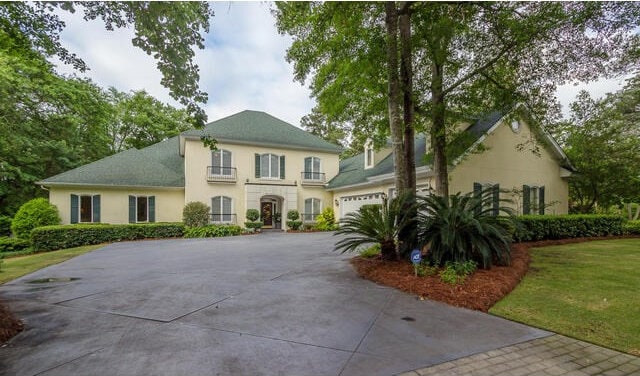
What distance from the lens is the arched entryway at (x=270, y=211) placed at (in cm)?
2168

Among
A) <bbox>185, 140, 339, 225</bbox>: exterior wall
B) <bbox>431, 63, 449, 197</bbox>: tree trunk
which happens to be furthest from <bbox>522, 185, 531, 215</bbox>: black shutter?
<bbox>185, 140, 339, 225</bbox>: exterior wall

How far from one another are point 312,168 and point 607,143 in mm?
15773

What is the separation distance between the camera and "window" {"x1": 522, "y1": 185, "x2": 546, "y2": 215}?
14211 mm

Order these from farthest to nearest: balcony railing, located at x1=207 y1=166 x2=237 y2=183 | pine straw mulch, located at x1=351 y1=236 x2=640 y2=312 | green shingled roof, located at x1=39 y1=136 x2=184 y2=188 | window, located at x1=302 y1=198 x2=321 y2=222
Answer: window, located at x1=302 y1=198 x2=321 y2=222, balcony railing, located at x1=207 y1=166 x2=237 y2=183, green shingled roof, located at x1=39 y1=136 x2=184 y2=188, pine straw mulch, located at x1=351 y1=236 x2=640 y2=312

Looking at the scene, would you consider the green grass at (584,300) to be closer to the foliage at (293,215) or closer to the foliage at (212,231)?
the foliage at (293,215)

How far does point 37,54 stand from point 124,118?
25.1m

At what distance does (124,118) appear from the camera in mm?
27328

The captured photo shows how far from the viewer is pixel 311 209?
21062 millimetres

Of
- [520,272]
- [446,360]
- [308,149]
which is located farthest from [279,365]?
[308,149]

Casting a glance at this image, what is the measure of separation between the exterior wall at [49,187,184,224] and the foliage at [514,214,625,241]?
58.0 ft

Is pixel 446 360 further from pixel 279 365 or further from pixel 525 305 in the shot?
pixel 525 305

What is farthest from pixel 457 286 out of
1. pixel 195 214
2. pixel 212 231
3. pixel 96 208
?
pixel 96 208

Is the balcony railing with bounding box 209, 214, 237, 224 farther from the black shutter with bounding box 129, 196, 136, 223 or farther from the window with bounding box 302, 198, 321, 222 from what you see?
the window with bounding box 302, 198, 321, 222

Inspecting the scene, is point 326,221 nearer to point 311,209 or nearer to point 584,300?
point 311,209
